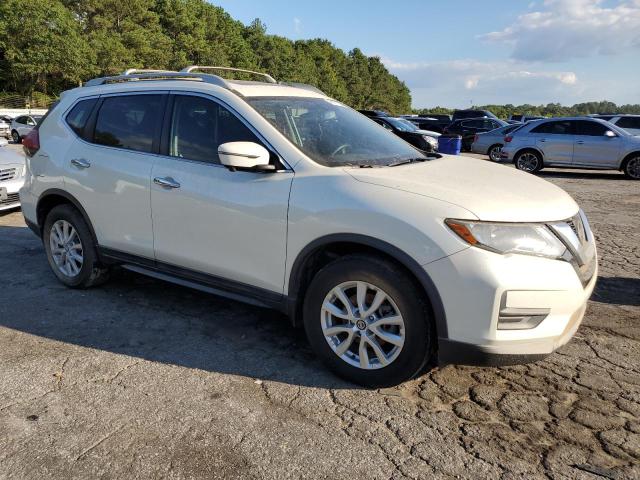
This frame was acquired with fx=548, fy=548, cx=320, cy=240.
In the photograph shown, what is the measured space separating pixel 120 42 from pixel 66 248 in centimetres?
5061

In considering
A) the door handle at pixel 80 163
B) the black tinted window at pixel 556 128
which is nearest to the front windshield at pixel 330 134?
the door handle at pixel 80 163

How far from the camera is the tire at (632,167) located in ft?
46.3

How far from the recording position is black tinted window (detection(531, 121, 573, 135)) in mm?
14750

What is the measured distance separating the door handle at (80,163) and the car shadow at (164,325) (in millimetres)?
1101

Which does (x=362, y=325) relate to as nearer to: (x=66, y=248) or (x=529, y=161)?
(x=66, y=248)

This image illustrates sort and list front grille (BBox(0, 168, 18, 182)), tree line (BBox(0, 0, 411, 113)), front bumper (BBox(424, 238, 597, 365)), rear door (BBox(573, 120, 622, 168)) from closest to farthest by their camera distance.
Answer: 1. front bumper (BBox(424, 238, 597, 365))
2. front grille (BBox(0, 168, 18, 182))
3. rear door (BBox(573, 120, 622, 168))
4. tree line (BBox(0, 0, 411, 113))

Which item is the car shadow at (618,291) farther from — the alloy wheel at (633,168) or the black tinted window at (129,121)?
the alloy wheel at (633,168)

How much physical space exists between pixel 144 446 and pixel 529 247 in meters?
2.14

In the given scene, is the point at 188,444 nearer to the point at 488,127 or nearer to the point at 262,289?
the point at 262,289

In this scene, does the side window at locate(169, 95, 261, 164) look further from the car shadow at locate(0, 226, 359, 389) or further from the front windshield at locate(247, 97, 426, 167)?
the car shadow at locate(0, 226, 359, 389)

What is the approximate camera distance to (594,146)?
14.3 metres

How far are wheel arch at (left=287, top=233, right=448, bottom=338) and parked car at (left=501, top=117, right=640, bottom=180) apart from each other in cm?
1324

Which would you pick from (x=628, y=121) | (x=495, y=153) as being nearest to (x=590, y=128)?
(x=495, y=153)

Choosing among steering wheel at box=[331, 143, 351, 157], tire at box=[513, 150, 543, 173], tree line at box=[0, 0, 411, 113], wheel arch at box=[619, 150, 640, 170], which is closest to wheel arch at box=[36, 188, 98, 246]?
steering wheel at box=[331, 143, 351, 157]
